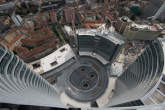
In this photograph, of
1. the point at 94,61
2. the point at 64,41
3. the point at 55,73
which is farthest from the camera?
the point at 64,41

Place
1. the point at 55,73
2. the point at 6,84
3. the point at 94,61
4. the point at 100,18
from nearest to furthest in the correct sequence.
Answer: the point at 6,84
the point at 55,73
the point at 94,61
the point at 100,18

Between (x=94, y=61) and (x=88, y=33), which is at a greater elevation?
(x=88, y=33)

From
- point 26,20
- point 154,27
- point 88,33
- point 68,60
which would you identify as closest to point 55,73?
point 68,60

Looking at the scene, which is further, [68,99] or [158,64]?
[68,99]

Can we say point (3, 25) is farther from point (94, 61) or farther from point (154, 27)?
point (154, 27)

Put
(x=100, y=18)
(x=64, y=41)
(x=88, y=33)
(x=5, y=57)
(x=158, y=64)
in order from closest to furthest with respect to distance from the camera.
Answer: (x=5, y=57)
(x=158, y=64)
(x=88, y=33)
(x=64, y=41)
(x=100, y=18)

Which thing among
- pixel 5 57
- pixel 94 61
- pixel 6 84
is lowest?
pixel 94 61

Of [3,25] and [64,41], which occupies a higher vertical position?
[3,25]

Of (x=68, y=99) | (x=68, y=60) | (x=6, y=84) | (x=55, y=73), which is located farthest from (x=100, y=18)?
(x=6, y=84)

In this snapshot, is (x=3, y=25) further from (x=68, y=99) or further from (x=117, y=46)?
(x=117, y=46)
